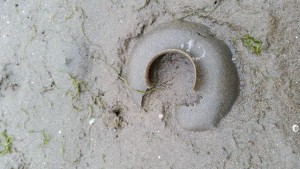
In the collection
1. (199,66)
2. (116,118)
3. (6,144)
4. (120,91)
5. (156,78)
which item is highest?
(199,66)

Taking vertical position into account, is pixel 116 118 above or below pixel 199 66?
below

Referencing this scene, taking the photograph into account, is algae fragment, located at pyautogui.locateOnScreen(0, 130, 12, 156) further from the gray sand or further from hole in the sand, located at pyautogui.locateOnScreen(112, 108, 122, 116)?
hole in the sand, located at pyautogui.locateOnScreen(112, 108, 122, 116)

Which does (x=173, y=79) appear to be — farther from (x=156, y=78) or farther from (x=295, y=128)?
(x=295, y=128)

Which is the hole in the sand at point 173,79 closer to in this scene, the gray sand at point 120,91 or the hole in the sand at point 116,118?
the gray sand at point 120,91

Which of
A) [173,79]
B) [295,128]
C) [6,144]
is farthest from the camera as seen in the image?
[6,144]

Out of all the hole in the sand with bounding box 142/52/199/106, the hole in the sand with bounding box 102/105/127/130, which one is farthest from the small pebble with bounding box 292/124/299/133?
the hole in the sand with bounding box 102/105/127/130

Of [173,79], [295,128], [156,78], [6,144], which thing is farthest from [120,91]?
[295,128]

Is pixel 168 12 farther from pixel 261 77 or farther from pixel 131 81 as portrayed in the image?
pixel 261 77
